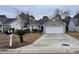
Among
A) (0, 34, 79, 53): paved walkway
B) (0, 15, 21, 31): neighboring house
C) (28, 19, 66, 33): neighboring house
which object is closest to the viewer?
(0, 34, 79, 53): paved walkway

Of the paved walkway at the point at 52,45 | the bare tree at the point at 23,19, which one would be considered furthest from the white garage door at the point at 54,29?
the bare tree at the point at 23,19

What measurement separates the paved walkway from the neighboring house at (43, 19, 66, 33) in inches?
6.9

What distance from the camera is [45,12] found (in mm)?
9938

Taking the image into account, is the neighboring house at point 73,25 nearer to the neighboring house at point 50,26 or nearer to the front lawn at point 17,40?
the neighboring house at point 50,26

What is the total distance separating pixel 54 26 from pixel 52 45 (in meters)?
0.70

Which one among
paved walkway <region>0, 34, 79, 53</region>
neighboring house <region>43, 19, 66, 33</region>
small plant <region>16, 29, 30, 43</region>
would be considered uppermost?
neighboring house <region>43, 19, 66, 33</region>

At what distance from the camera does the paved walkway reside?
9.80 meters

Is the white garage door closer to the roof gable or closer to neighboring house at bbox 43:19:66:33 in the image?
neighboring house at bbox 43:19:66:33

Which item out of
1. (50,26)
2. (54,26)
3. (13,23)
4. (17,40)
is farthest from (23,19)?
(54,26)

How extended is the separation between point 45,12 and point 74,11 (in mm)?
993

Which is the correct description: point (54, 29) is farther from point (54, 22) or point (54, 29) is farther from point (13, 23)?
point (13, 23)

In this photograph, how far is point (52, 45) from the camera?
393 inches

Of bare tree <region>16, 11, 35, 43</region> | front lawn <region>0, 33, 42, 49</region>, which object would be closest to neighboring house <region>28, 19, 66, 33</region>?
bare tree <region>16, 11, 35, 43</region>

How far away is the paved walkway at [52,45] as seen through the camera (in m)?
9.80
